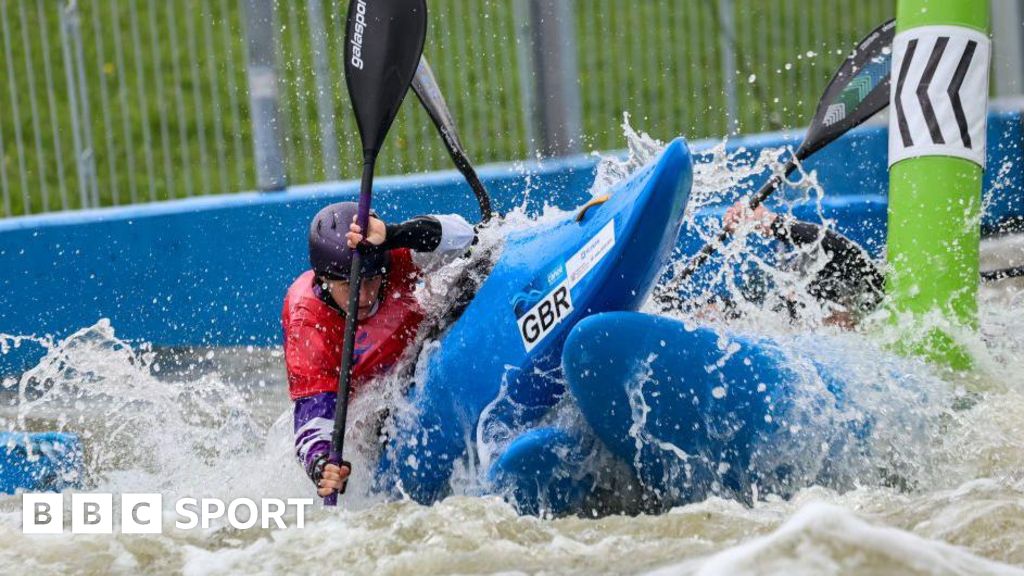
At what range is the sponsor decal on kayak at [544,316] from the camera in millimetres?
4816

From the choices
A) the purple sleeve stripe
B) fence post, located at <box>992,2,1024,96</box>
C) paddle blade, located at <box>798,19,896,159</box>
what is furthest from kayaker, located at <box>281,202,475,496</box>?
fence post, located at <box>992,2,1024,96</box>

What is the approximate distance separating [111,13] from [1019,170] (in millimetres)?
4587

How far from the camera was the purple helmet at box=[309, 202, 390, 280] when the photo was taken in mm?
5125

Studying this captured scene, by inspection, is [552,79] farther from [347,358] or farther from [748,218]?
[347,358]

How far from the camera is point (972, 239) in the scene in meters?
5.51

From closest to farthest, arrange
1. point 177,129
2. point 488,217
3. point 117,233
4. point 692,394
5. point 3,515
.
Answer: point 692,394 < point 3,515 < point 488,217 < point 117,233 < point 177,129

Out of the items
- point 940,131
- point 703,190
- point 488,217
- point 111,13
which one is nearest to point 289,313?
point 488,217

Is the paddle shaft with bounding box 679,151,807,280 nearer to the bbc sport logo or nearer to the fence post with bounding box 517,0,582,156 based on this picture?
the fence post with bounding box 517,0,582,156

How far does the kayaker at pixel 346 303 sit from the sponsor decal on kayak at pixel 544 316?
49 cm

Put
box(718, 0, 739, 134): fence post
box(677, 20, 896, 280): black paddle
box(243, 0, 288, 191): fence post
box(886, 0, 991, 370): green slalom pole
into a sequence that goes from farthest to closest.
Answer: box(718, 0, 739, 134): fence post → box(243, 0, 288, 191): fence post → box(677, 20, 896, 280): black paddle → box(886, 0, 991, 370): green slalom pole

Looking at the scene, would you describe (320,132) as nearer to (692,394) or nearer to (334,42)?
(334,42)

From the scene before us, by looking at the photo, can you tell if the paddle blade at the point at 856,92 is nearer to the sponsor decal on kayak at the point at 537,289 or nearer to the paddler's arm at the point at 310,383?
the sponsor decal on kayak at the point at 537,289

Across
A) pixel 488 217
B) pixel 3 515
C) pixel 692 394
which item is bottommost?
pixel 3 515

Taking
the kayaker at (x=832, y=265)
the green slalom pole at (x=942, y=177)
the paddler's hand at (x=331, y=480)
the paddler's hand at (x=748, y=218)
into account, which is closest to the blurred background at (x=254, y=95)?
the paddler's hand at (x=748, y=218)
